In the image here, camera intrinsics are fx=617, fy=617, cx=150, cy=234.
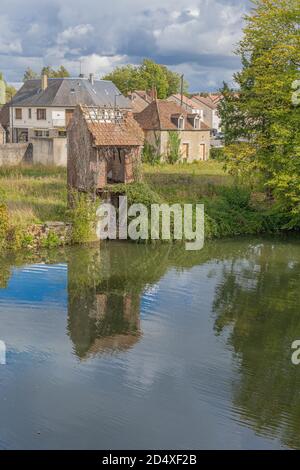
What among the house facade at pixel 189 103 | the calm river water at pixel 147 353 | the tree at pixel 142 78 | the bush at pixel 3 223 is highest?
the tree at pixel 142 78

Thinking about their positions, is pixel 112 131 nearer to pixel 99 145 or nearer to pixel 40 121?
pixel 99 145

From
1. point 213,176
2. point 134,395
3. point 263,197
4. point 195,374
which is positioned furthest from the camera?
point 213,176

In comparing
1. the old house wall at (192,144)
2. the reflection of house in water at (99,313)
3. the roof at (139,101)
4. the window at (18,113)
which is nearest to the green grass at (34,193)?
the reflection of house in water at (99,313)

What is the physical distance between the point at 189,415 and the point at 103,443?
197 centimetres

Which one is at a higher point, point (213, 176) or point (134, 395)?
point (213, 176)

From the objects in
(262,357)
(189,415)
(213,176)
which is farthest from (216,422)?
(213,176)

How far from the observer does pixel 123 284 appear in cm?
2192

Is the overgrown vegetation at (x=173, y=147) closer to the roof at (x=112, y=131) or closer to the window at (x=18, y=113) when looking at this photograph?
the window at (x=18, y=113)

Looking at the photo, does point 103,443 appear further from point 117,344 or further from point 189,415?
point 117,344

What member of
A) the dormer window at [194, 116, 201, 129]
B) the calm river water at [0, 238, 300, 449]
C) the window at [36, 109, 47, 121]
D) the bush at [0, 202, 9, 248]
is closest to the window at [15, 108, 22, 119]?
the window at [36, 109, 47, 121]

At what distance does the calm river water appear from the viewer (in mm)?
11938

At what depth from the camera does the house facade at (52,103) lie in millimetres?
55312

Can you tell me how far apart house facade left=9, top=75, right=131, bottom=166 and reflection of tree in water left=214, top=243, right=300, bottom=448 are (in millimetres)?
32023

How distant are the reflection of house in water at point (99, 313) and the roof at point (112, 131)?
655 centimetres
